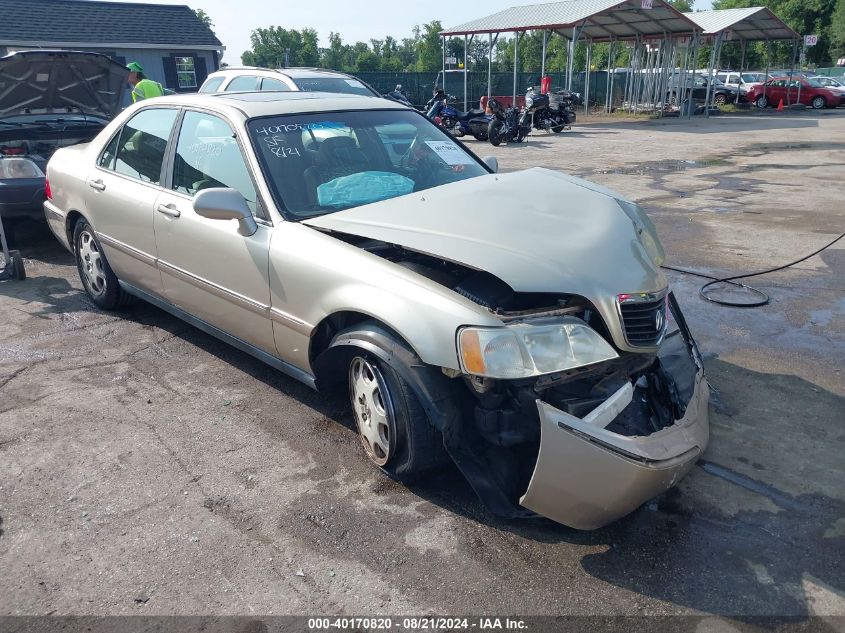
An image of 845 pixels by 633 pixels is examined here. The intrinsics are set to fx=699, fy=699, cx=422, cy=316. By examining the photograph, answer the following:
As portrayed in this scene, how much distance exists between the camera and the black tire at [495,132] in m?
18.1

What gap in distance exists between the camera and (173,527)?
3.09 m

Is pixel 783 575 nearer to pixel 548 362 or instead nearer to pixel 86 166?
pixel 548 362

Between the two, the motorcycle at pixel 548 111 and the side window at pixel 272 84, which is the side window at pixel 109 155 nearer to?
the side window at pixel 272 84

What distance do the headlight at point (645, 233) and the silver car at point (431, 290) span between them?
0.06ft

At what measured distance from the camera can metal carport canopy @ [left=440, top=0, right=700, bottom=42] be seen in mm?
24453

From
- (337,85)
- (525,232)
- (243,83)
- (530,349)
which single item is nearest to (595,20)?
(337,85)

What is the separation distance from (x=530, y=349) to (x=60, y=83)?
7.31 meters

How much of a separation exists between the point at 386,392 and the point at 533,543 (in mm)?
911

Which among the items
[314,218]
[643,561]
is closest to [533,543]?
[643,561]

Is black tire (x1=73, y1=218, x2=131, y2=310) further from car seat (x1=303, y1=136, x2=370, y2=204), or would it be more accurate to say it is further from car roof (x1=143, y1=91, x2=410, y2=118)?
car seat (x1=303, y1=136, x2=370, y2=204)

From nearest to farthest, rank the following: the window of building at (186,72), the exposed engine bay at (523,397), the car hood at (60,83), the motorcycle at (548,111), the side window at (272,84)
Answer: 1. the exposed engine bay at (523,397)
2. the car hood at (60,83)
3. the side window at (272,84)
4. the motorcycle at (548,111)
5. the window of building at (186,72)

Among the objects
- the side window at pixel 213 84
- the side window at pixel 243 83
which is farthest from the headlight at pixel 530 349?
the side window at pixel 213 84

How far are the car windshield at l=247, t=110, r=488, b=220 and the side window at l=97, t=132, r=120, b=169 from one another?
1705mm

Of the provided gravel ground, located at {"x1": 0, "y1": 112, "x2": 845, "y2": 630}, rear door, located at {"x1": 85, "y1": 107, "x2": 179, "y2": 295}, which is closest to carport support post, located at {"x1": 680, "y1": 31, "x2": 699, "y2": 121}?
gravel ground, located at {"x1": 0, "y1": 112, "x2": 845, "y2": 630}
